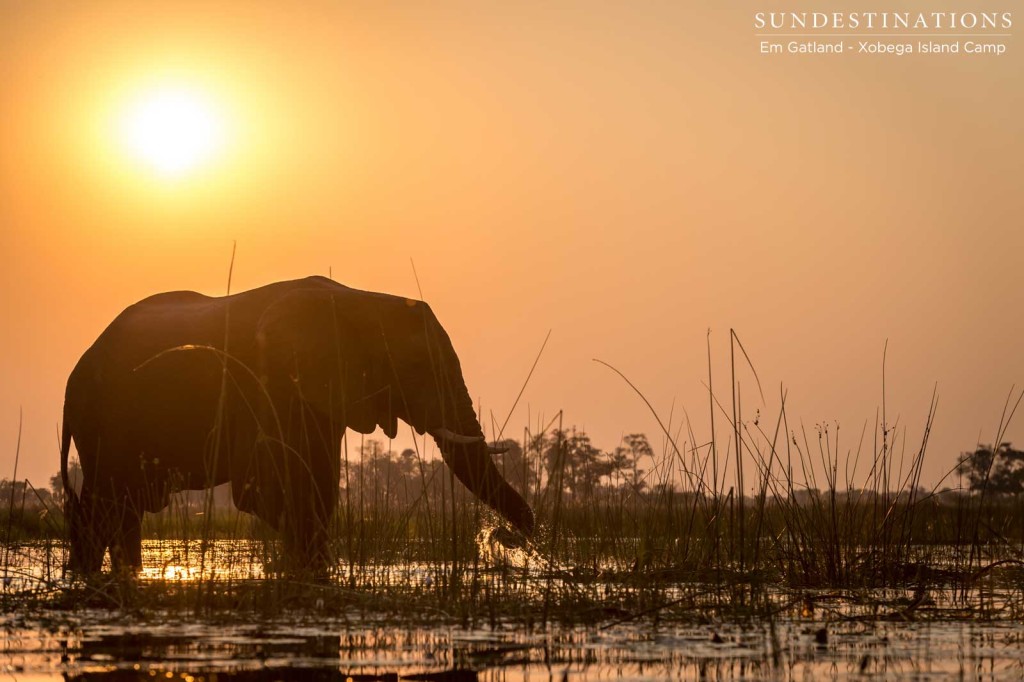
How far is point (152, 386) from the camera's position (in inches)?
421

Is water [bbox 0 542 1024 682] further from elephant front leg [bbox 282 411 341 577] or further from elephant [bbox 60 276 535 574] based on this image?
elephant [bbox 60 276 535 574]

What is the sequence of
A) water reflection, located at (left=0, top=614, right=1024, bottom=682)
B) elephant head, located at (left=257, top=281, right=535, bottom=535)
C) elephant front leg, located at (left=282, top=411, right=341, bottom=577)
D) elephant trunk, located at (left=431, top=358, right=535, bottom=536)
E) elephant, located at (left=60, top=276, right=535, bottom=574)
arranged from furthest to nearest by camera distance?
1. elephant head, located at (left=257, top=281, right=535, bottom=535)
2. elephant, located at (left=60, top=276, right=535, bottom=574)
3. elephant trunk, located at (left=431, top=358, right=535, bottom=536)
4. elephant front leg, located at (left=282, top=411, right=341, bottom=577)
5. water reflection, located at (left=0, top=614, right=1024, bottom=682)

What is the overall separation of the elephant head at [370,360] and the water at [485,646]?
11.5 feet

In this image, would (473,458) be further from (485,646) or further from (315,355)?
(485,646)

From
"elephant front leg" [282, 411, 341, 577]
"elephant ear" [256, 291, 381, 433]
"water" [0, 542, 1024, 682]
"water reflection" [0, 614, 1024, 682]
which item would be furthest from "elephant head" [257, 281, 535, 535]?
"water reflection" [0, 614, 1024, 682]

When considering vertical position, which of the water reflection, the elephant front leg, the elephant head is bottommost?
the water reflection

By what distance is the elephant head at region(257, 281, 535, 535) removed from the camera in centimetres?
974

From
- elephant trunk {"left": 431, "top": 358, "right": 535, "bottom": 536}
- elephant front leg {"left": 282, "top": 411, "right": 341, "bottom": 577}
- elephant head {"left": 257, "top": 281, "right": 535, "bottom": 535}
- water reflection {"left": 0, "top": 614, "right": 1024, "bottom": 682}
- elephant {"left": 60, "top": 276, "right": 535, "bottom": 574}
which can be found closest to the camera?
water reflection {"left": 0, "top": 614, "right": 1024, "bottom": 682}

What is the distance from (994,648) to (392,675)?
2.03m


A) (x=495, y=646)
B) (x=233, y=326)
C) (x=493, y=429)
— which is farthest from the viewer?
(x=233, y=326)

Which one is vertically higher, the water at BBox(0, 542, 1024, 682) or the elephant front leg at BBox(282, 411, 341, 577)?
the elephant front leg at BBox(282, 411, 341, 577)

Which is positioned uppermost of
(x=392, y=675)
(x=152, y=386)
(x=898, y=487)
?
(x=152, y=386)

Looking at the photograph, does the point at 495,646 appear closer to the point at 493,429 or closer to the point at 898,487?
the point at 493,429

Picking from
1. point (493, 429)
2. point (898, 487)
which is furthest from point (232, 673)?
point (898, 487)
